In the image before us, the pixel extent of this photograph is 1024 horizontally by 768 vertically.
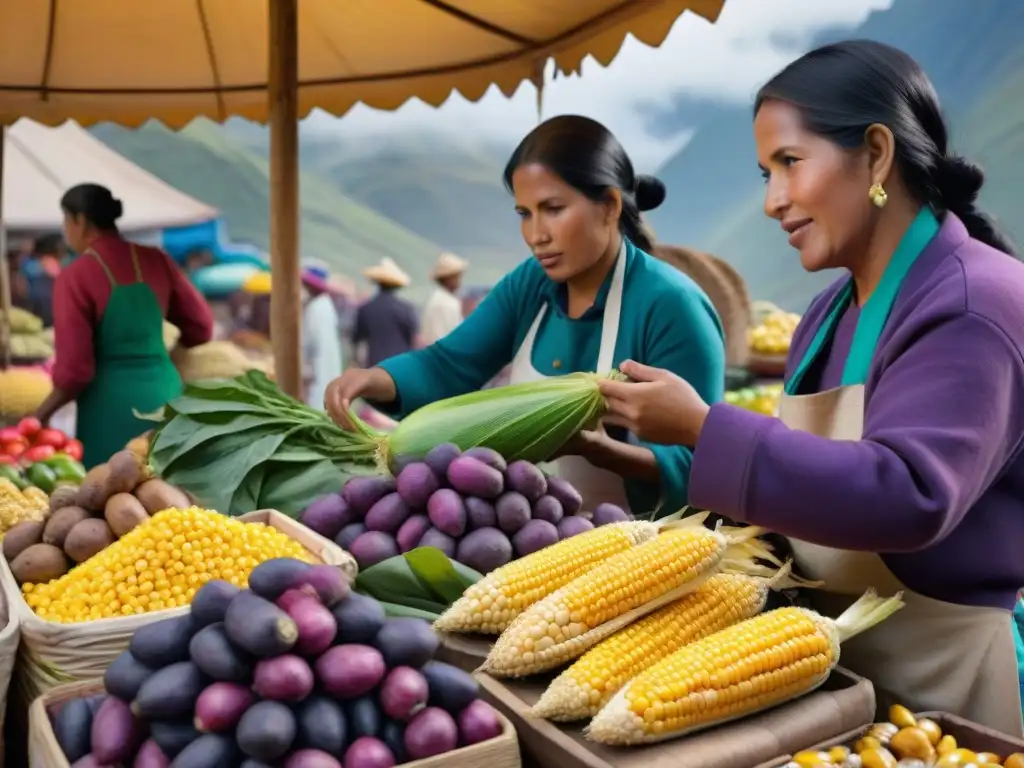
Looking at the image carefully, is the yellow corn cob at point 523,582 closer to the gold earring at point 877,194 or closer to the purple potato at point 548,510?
the purple potato at point 548,510

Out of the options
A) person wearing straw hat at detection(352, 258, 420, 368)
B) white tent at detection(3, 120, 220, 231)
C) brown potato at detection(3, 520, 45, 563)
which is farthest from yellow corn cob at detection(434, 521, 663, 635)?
white tent at detection(3, 120, 220, 231)

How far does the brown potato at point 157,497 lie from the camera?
5.97 ft

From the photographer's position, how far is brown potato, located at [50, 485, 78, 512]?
1.83 metres

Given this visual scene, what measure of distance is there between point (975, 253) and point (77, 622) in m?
1.45

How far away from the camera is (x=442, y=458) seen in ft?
5.66

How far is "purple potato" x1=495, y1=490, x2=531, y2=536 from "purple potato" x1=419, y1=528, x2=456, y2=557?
10 centimetres

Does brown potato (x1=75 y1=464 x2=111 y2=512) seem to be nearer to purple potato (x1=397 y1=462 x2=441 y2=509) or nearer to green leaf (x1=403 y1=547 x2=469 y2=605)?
purple potato (x1=397 y1=462 x2=441 y2=509)

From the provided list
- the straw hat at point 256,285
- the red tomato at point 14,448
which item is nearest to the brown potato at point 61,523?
the red tomato at point 14,448

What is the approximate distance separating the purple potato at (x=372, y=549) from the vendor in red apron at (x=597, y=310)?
68 cm

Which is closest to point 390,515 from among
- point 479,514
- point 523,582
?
point 479,514

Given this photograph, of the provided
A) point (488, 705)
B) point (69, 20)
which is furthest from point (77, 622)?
point (69, 20)

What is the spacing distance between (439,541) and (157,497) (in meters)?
0.64

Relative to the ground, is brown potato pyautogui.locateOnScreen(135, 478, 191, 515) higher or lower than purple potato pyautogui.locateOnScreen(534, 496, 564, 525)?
lower

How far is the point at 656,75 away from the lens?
1669 centimetres
